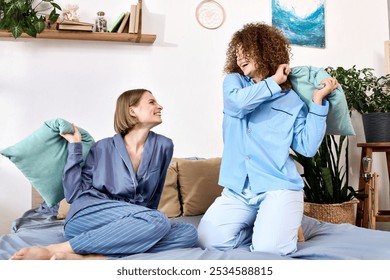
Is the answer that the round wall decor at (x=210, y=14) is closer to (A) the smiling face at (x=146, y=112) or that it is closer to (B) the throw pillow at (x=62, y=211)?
(A) the smiling face at (x=146, y=112)

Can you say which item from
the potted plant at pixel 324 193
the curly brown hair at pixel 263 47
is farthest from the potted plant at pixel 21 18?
the potted plant at pixel 324 193

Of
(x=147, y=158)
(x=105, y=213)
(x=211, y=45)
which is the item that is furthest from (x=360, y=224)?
(x=105, y=213)

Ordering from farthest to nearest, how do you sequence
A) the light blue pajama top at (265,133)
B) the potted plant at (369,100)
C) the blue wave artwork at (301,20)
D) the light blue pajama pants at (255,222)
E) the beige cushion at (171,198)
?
1. the blue wave artwork at (301,20)
2. the potted plant at (369,100)
3. the beige cushion at (171,198)
4. the light blue pajama top at (265,133)
5. the light blue pajama pants at (255,222)

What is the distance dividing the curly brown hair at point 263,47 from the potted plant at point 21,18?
1.42 meters

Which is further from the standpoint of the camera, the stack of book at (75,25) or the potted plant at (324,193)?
the potted plant at (324,193)

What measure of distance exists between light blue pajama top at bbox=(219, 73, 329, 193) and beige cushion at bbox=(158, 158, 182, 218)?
81cm

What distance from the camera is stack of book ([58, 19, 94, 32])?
115 inches

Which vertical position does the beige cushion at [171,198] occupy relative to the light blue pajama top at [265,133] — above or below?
below

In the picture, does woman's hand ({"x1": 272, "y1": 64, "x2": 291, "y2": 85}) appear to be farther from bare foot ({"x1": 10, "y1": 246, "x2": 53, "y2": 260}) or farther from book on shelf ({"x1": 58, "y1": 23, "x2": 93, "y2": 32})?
→ book on shelf ({"x1": 58, "y1": 23, "x2": 93, "y2": 32})

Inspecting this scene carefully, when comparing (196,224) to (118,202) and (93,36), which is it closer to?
(118,202)

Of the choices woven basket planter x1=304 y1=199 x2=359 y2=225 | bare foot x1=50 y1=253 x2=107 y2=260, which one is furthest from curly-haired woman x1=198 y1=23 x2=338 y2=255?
woven basket planter x1=304 y1=199 x2=359 y2=225

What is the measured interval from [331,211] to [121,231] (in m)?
1.97

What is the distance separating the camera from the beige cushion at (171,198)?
8.91 feet
